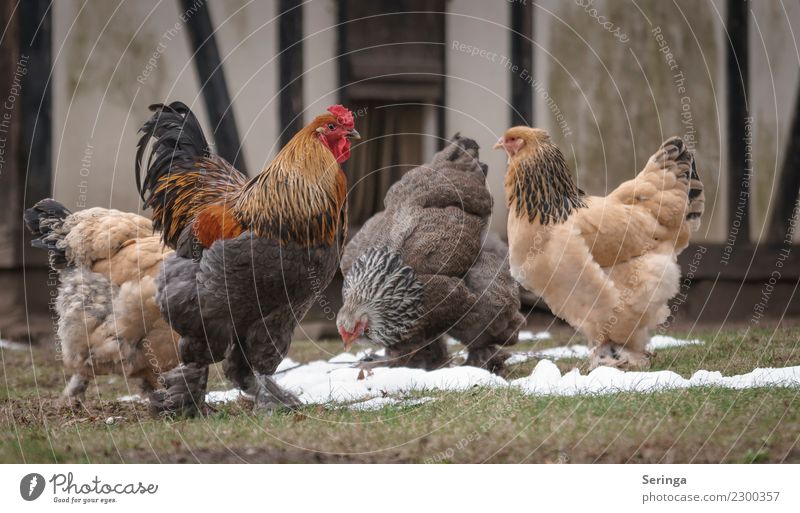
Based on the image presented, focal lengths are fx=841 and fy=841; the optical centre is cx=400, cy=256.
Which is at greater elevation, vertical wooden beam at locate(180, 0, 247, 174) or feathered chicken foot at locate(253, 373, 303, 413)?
vertical wooden beam at locate(180, 0, 247, 174)

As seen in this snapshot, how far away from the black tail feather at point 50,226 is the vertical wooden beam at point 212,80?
1670mm

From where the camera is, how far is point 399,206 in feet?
19.2

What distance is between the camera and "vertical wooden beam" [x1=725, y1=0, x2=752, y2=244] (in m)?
6.94

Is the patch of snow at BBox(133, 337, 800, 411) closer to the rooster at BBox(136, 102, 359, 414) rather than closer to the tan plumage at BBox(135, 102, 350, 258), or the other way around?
the rooster at BBox(136, 102, 359, 414)

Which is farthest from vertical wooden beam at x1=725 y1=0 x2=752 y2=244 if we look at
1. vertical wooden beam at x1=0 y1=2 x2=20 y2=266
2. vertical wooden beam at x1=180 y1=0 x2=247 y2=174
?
vertical wooden beam at x1=0 y1=2 x2=20 y2=266

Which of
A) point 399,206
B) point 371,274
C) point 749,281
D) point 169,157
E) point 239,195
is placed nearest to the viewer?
point 239,195

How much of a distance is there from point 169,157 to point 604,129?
3.85m

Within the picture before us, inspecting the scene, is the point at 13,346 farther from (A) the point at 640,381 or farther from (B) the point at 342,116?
(A) the point at 640,381

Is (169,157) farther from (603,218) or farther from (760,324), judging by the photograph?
(760,324)

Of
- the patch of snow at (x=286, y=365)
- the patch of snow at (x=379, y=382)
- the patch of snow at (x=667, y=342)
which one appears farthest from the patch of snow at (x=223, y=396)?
the patch of snow at (x=667, y=342)

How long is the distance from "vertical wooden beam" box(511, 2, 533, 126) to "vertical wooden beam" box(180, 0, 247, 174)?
93.5 inches

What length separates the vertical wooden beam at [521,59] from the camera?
709 centimetres

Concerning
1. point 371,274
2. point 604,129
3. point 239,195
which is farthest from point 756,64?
point 239,195

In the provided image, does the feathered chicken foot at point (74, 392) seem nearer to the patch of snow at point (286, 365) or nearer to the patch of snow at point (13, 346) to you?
the patch of snow at point (286, 365)
